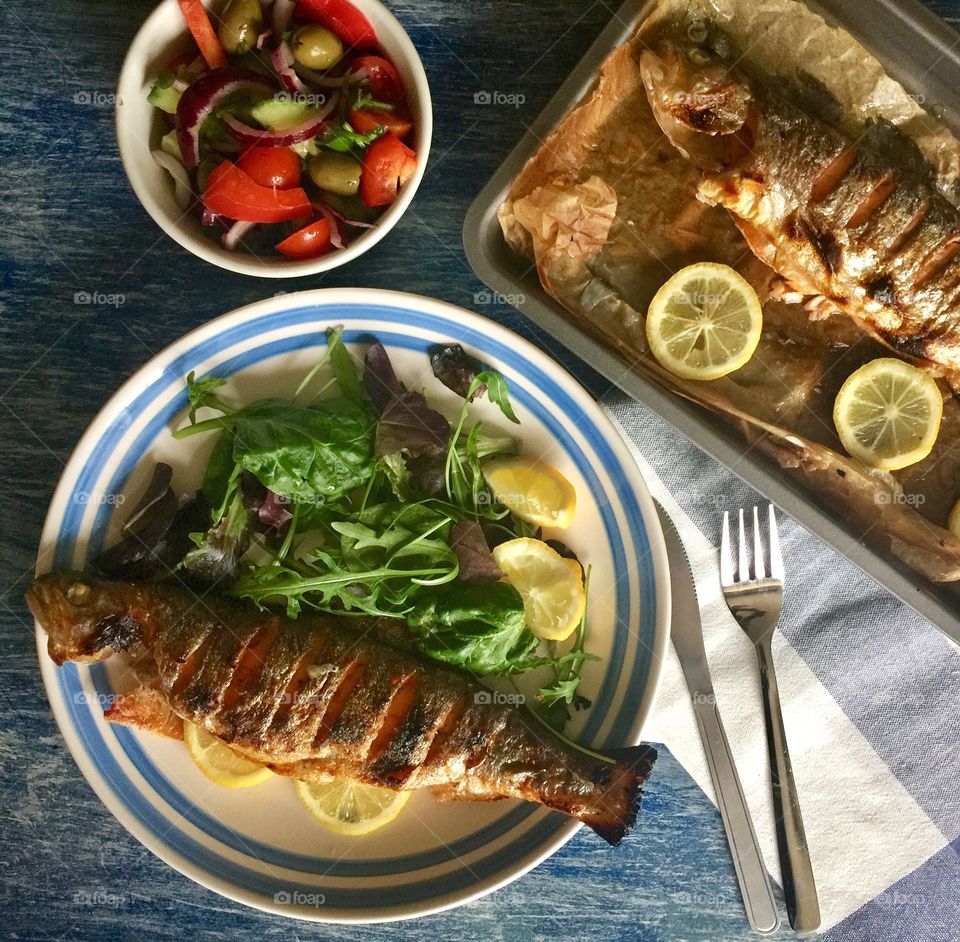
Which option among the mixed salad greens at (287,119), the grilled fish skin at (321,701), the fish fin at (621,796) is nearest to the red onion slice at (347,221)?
the mixed salad greens at (287,119)

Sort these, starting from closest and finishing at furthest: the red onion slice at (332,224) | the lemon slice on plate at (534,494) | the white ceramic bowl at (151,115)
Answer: the white ceramic bowl at (151,115)
the red onion slice at (332,224)
the lemon slice on plate at (534,494)

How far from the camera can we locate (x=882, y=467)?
209cm

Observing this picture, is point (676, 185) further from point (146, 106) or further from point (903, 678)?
point (903, 678)

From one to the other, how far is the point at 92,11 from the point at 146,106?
466 millimetres

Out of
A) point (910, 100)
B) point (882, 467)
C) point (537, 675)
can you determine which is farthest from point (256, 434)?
point (910, 100)

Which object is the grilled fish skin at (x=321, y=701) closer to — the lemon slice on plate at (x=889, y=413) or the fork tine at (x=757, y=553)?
the fork tine at (x=757, y=553)

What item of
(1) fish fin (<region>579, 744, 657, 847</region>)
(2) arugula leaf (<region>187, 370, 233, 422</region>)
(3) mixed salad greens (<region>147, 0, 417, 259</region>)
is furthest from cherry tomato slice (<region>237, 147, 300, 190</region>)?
(1) fish fin (<region>579, 744, 657, 847</region>)

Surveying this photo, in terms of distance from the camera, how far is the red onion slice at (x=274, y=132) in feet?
6.35

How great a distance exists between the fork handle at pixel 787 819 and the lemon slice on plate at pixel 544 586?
0.60 meters

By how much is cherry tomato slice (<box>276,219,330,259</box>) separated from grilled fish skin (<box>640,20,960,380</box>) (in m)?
0.85

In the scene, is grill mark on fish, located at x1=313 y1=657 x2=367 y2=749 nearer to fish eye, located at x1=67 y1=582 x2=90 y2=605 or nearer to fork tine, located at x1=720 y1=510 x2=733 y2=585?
fish eye, located at x1=67 y1=582 x2=90 y2=605

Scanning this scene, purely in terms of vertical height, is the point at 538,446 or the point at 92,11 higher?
the point at 92,11

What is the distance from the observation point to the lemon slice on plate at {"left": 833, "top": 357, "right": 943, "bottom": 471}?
2064 millimetres

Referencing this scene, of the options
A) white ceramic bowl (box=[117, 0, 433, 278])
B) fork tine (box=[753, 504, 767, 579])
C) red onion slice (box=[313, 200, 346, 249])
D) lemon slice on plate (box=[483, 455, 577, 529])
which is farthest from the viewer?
fork tine (box=[753, 504, 767, 579])
